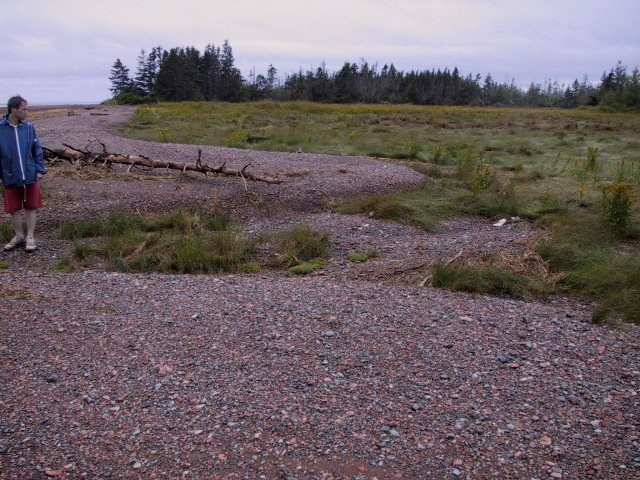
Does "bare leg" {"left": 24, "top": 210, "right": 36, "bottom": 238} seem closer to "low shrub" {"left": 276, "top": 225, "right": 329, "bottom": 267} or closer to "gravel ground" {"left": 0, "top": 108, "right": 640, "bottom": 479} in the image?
"gravel ground" {"left": 0, "top": 108, "right": 640, "bottom": 479}

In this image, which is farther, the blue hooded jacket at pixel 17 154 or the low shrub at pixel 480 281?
the blue hooded jacket at pixel 17 154

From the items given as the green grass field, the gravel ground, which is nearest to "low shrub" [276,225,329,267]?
the gravel ground

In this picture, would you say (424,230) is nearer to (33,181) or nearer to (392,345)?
(392,345)

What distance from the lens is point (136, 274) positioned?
222 inches

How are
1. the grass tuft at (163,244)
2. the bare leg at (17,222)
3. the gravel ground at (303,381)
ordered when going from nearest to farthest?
the gravel ground at (303,381)
the grass tuft at (163,244)
the bare leg at (17,222)

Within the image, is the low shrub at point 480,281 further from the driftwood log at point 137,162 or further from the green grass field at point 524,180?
the driftwood log at point 137,162

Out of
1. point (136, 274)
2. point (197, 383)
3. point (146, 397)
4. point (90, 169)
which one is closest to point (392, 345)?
point (197, 383)

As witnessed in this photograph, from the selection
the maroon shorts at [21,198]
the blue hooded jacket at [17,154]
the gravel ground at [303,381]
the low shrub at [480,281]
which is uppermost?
the blue hooded jacket at [17,154]

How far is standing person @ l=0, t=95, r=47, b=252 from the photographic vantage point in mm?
6105

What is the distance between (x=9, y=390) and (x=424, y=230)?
5.88m

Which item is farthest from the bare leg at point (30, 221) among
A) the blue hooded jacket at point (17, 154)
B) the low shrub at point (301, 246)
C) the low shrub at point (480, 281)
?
the low shrub at point (480, 281)

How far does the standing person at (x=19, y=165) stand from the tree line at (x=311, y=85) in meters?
43.4

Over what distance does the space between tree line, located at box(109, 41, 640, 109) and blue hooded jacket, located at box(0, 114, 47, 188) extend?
43.5 meters

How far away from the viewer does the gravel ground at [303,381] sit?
2932 millimetres
